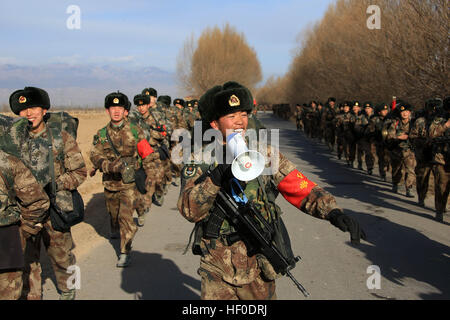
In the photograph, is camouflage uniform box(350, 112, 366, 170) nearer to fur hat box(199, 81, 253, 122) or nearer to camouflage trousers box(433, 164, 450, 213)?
camouflage trousers box(433, 164, 450, 213)

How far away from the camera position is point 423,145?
26.3ft

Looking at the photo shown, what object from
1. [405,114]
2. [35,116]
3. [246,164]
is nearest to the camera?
[246,164]

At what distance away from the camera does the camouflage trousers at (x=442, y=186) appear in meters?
7.35

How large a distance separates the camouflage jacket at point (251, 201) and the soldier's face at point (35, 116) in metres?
2.08

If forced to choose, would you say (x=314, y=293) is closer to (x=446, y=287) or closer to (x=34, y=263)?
(x=446, y=287)

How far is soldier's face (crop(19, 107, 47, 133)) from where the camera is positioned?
418 cm

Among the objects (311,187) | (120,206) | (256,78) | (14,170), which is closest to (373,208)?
(120,206)

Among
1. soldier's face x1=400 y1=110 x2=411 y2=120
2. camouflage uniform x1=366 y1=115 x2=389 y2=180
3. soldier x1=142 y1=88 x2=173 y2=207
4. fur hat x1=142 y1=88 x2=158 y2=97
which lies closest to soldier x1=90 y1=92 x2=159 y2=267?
soldier x1=142 y1=88 x2=173 y2=207

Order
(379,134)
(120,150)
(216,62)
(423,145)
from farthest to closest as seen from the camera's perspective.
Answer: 1. (216,62)
2. (379,134)
3. (423,145)
4. (120,150)

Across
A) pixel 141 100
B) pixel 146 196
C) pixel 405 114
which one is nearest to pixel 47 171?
pixel 146 196

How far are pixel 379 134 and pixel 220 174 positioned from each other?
10.2 m

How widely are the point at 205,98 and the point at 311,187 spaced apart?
3.09 ft

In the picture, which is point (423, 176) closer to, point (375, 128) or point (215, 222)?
point (375, 128)

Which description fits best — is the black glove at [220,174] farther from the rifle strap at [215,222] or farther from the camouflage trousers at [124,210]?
the camouflage trousers at [124,210]
